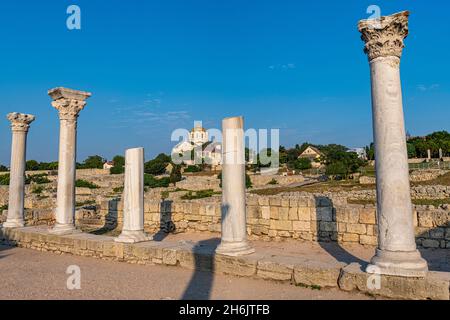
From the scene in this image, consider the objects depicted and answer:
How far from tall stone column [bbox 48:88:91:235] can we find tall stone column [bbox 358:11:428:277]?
8414 mm

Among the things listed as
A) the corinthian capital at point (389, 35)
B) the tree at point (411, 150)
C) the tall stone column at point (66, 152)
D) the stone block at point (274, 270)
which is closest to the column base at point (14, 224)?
the tall stone column at point (66, 152)

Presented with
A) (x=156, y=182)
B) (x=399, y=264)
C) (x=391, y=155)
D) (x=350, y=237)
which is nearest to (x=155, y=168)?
(x=156, y=182)

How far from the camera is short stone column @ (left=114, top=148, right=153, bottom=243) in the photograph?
29.0 feet

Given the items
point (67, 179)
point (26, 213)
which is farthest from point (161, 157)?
point (67, 179)

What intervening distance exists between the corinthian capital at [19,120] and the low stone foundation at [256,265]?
13.3ft

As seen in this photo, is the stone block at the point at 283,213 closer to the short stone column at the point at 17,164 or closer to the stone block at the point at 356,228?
the stone block at the point at 356,228

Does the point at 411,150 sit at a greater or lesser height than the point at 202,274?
greater

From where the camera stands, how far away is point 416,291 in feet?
16.1

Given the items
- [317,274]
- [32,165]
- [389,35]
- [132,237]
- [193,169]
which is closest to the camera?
[389,35]

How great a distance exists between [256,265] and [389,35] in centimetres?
450

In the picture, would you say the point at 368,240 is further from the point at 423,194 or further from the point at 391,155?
the point at 423,194

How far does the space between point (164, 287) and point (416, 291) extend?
3.93 m

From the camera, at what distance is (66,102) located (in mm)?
10445
